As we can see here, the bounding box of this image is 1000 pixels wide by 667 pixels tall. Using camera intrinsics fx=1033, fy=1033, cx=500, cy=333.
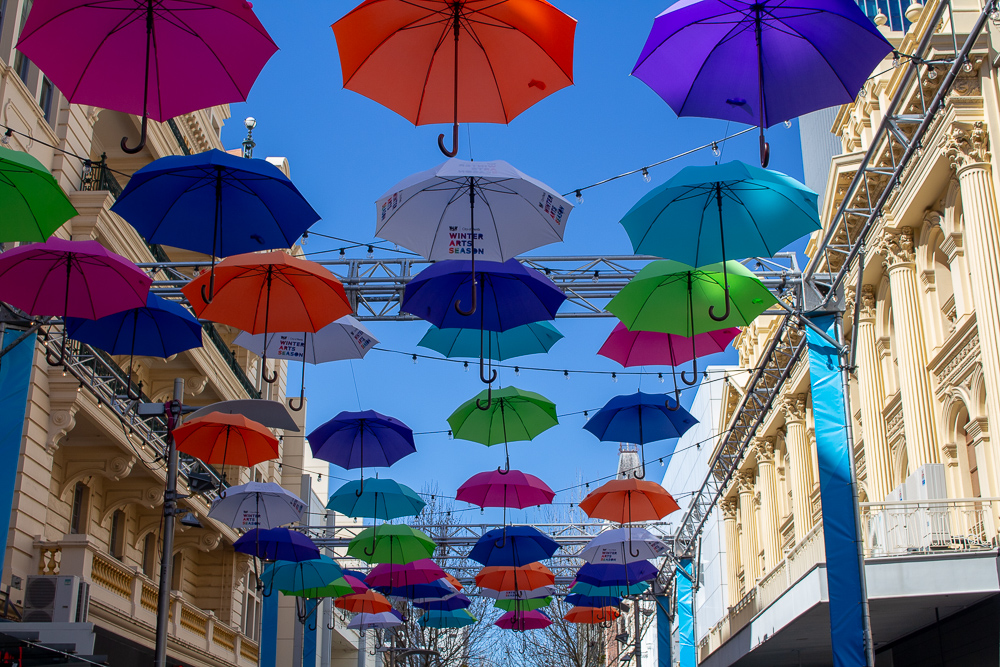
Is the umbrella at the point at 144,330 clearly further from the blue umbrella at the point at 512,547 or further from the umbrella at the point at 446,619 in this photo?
the umbrella at the point at 446,619

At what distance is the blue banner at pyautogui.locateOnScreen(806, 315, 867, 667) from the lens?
15828 millimetres

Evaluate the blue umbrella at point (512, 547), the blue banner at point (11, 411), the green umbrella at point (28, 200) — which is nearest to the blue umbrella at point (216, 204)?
the green umbrella at point (28, 200)

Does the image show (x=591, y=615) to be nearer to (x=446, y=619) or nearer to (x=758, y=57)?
(x=446, y=619)

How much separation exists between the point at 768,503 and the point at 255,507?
20552 millimetres

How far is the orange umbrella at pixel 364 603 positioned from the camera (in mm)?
30516

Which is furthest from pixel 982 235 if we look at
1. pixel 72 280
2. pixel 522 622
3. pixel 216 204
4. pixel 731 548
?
pixel 731 548

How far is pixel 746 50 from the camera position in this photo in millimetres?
9727

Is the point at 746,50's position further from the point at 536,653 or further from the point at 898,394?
the point at 536,653

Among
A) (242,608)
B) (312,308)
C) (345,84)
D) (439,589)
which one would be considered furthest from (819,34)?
(242,608)

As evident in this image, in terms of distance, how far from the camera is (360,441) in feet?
66.0

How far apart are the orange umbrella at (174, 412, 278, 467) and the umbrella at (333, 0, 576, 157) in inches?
322

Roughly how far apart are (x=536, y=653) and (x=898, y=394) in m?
40.8

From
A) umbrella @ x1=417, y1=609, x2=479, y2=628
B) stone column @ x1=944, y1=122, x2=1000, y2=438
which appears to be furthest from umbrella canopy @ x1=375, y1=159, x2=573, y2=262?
umbrella @ x1=417, y1=609, x2=479, y2=628

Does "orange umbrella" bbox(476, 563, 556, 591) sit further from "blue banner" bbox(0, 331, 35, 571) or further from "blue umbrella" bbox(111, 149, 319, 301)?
"blue umbrella" bbox(111, 149, 319, 301)
